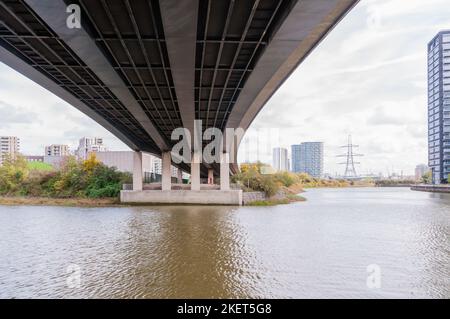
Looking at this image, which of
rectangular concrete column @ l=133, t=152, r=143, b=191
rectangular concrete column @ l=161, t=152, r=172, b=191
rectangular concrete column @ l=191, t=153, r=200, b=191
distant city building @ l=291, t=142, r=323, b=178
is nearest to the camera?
rectangular concrete column @ l=191, t=153, r=200, b=191

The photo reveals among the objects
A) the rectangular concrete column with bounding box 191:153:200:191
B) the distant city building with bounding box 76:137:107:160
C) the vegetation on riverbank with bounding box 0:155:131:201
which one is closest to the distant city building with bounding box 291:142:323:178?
the distant city building with bounding box 76:137:107:160

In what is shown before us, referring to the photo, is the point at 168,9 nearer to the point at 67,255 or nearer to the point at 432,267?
the point at 67,255

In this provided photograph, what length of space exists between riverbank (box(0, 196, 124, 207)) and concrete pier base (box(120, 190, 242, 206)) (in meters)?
1.98

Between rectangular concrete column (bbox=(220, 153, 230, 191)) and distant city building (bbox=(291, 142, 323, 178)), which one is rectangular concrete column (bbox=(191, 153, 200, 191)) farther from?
distant city building (bbox=(291, 142, 323, 178))

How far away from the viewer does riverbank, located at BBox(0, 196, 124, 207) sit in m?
36.1

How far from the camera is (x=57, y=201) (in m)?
37.6

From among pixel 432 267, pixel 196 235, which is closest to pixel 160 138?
pixel 196 235

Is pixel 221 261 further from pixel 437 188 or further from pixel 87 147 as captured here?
pixel 87 147

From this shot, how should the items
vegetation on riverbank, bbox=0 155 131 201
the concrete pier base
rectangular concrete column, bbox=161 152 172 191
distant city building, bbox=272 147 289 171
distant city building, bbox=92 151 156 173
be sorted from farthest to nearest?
1. distant city building, bbox=92 151 156 173
2. distant city building, bbox=272 147 289 171
3. vegetation on riverbank, bbox=0 155 131 201
4. rectangular concrete column, bbox=161 152 172 191
5. the concrete pier base

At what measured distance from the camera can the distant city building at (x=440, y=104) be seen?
315 feet

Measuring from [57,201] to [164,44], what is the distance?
33619 millimetres

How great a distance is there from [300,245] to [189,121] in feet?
42.2
